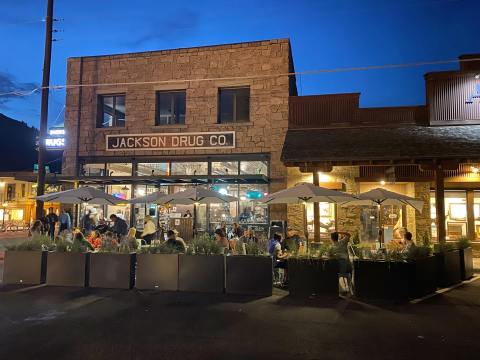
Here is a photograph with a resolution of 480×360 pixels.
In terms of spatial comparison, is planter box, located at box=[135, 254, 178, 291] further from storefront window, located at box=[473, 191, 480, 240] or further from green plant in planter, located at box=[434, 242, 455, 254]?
storefront window, located at box=[473, 191, 480, 240]

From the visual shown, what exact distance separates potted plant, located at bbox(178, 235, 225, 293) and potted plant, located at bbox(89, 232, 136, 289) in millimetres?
1179

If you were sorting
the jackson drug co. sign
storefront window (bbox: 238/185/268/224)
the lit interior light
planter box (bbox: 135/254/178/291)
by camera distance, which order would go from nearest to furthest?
planter box (bbox: 135/254/178/291) < the lit interior light < storefront window (bbox: 238/185/268/224) < the jackson drug co. sign

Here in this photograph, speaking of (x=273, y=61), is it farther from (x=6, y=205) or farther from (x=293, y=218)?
(x=6, y=205)

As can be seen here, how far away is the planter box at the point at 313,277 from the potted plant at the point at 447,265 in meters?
2.81

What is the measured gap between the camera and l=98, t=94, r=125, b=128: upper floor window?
1742cm

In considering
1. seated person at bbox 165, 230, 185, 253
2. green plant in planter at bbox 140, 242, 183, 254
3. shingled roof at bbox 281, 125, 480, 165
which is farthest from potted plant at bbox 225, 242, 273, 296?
shingled roof at bbox 281, 125, 480, 165

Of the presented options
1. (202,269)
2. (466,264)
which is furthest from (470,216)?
(202,269)

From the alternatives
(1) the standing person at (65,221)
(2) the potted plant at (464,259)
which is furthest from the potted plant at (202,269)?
(1) the standing person at (65,221)

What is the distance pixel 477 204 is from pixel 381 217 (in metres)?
3.46

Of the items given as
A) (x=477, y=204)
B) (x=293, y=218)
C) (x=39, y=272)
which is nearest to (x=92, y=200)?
(x=39, y=272)

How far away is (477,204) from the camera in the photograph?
1468 cm

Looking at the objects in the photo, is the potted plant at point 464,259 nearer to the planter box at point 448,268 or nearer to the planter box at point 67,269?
the planter box at point 448,268

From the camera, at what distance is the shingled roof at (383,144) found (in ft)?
40.3

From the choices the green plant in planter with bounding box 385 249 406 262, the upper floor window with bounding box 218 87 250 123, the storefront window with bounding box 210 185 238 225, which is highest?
the upper floor window with bounding box 218 87 250 123
